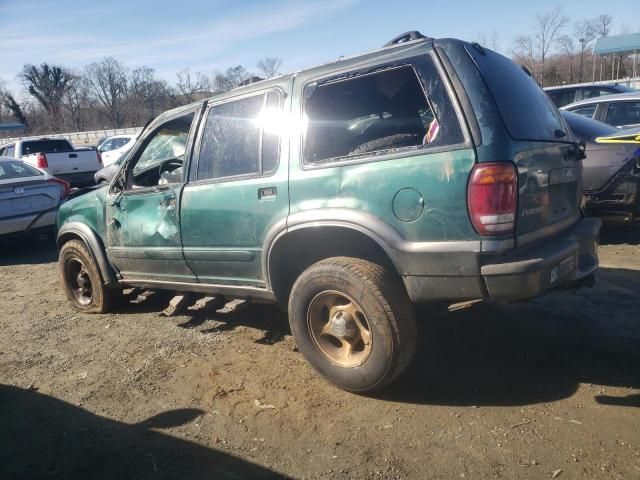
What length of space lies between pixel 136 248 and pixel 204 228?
0.93 meters

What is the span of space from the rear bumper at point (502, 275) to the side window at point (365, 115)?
72 centimetres

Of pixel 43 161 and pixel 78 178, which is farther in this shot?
pixel 78 178

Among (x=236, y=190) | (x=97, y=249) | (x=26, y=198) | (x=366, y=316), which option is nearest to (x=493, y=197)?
(x=366, y=316)

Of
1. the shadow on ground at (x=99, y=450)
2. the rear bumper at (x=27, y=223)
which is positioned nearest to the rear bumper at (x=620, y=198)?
the shadow on ground at (x=99, y=450)

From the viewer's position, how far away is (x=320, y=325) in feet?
10.1

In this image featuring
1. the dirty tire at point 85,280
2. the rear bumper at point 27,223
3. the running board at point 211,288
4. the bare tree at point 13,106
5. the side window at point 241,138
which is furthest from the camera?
the bare tree at point 13,106

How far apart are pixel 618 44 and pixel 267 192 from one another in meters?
45.5

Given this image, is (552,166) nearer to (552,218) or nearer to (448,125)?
(552,218)

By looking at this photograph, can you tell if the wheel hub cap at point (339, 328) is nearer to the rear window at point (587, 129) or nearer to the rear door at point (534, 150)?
the rear door at point (534, 150)

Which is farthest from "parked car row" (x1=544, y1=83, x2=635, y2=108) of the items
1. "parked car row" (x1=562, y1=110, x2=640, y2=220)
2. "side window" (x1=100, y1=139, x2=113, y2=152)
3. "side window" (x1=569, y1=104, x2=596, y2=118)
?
"side window" (x1=100, y1=139, x2=113, y2=152)

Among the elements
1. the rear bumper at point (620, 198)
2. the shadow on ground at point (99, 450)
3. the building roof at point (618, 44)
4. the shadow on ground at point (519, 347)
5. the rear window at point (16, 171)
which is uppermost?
the building roof at point (618, 44)

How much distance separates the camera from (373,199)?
2.66 metres

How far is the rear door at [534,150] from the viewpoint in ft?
8.16

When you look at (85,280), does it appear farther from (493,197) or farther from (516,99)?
(516,99)
